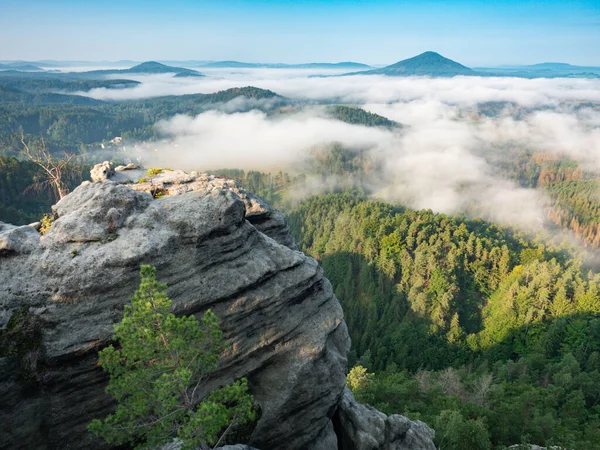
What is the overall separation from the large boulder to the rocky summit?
0.06m

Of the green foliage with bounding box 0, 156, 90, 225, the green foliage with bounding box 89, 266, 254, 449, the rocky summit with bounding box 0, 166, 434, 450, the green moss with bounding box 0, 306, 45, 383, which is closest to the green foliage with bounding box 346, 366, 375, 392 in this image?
the rocky summit with bounding box 0, 166, 434, 450

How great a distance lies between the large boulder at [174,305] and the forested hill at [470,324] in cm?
1921

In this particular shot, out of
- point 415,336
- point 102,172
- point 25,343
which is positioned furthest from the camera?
point 415,336

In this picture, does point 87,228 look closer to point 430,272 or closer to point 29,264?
point 29,264

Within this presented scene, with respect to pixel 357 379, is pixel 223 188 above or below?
above

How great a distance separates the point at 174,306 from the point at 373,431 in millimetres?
18581

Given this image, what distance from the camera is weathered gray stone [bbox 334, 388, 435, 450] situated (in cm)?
2678

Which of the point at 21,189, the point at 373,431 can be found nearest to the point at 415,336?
the point at 373,431

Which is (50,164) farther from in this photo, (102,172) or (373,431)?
(373,431)

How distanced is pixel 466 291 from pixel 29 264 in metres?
131

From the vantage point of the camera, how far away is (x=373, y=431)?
2723cm

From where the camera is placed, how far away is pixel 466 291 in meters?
125

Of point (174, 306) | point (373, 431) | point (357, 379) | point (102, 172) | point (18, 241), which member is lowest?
point (357, 379)

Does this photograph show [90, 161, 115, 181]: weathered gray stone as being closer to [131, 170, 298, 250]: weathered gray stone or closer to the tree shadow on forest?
[131, 170, 298, 250]: weathered gray stone
